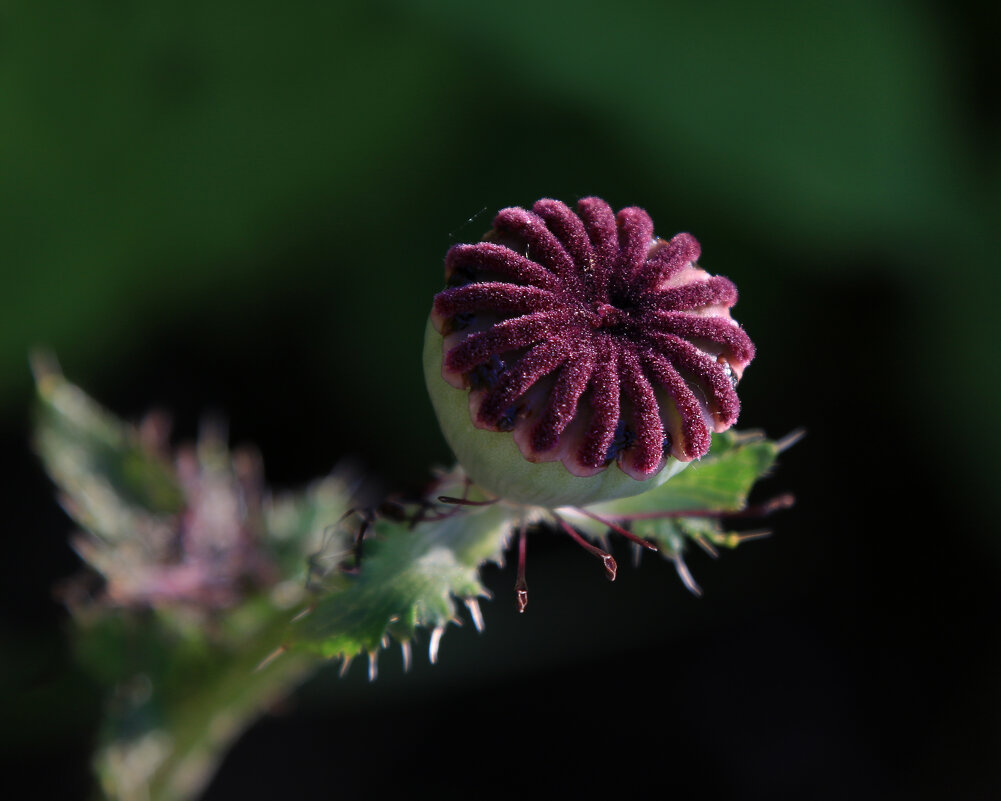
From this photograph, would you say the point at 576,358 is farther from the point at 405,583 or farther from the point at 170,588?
the point at 170,588

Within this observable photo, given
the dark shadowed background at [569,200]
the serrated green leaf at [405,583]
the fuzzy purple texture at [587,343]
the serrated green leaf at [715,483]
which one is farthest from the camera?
the dark shadowed background at [569,200]

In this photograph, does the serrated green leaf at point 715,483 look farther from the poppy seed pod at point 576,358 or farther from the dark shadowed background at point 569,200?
the dark shadowed background at point 569,200

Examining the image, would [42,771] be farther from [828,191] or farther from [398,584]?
[828,191]

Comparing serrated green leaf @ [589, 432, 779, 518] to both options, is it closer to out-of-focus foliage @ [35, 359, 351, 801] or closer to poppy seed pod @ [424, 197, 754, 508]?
poppy seed pod @ [424, 197, 754, 508]

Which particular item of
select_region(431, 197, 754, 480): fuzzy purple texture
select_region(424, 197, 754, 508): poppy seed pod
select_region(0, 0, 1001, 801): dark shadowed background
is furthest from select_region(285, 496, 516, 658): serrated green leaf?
select_region(0, 0, 1001, 801): dark shadowed background

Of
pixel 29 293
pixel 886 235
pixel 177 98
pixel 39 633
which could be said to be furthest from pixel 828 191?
pixel 39 633

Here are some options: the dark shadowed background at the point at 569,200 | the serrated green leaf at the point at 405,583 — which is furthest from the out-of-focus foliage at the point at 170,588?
the dark shadowed background at the point at 569,200

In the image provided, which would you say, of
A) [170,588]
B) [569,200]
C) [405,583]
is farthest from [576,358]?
[569,200]
